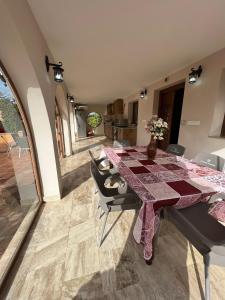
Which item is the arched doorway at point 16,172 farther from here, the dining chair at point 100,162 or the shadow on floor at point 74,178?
the dining chair at point 100,162

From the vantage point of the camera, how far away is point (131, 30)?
1.67 meters

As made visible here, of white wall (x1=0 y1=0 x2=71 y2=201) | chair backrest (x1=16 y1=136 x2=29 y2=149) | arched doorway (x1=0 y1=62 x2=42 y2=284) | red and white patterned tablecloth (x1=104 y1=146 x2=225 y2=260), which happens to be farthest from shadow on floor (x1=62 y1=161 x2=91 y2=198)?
red and white patterned tablecloth (x1=104 y1=146 x2=225 y2=260)

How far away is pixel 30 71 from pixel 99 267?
6.53ft

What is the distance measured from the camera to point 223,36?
181cm

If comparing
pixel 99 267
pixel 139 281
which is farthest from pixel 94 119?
pixel 139 281

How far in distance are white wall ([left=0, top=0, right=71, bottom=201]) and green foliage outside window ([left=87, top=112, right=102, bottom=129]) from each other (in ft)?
28.6

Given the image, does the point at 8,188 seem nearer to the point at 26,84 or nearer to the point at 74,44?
the point at 26,84

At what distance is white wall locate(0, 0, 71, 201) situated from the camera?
112cm

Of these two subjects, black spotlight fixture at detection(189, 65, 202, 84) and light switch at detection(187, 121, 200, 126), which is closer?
black spotlight fixture at detection(189, 65, 202, 84)

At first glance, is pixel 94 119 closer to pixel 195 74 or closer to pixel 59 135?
pixel 59 135

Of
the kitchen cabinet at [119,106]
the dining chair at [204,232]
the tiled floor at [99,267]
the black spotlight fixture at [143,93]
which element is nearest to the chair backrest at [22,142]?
the tiled floor at [99,267]

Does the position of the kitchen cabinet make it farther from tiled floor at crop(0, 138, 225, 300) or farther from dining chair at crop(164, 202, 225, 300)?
dining chair at crop(164, 202, 225, 300)

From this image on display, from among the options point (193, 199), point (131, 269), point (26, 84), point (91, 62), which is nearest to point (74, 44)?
point (91, 62)

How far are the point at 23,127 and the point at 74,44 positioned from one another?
4.60ft
